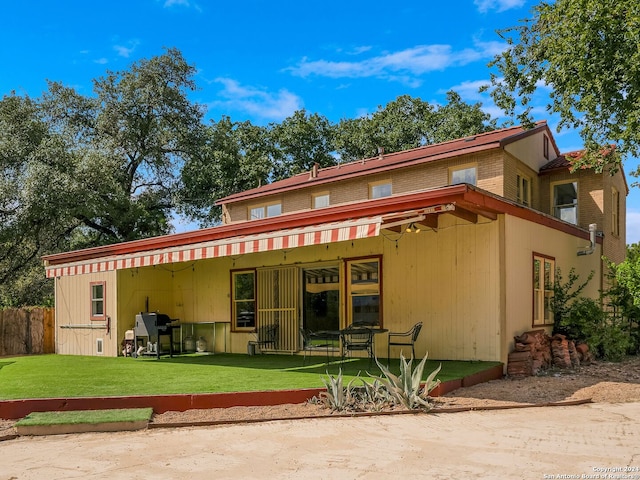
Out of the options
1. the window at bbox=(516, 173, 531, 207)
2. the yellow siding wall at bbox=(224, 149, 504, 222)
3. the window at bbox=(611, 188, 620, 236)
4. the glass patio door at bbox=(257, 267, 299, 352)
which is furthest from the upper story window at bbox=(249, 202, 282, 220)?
the window at bbox=(611, 188, 620, 236)

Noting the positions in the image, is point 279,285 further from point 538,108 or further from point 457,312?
point 538,108

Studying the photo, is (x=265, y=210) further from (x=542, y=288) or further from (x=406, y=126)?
(x=406, y=126)

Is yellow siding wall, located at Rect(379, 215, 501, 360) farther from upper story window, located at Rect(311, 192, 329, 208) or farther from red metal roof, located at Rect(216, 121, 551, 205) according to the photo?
upper story window, located at Rect(311, 192, 329, 208)

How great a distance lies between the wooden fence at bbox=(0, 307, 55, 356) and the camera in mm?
17578

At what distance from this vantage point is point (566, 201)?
17.4 metres

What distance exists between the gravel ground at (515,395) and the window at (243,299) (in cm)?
702

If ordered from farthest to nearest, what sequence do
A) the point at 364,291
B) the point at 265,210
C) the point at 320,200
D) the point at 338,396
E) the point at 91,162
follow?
1. the point at 91,162
2. the point at 265,210
3. the point at 320,200
4. the point at 364,291
5. the point at 338,396

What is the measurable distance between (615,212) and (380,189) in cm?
750

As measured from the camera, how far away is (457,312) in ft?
36.4

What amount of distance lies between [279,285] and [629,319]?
8.81m

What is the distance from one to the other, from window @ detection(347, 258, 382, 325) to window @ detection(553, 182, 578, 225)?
766 centimetres

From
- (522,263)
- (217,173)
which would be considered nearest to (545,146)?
(522,263)

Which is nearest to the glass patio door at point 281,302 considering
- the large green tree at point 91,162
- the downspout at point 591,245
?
the downspout at point 591,245

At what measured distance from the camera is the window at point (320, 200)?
19.4 meters
